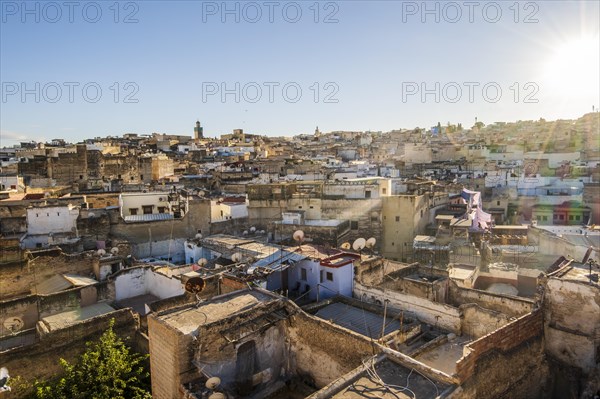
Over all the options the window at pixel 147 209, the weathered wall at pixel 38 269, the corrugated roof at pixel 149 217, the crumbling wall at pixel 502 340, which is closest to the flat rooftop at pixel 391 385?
the crumbling wall at pixel 502 340

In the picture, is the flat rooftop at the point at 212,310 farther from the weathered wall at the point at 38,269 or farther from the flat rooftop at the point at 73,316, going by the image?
the weathered wall at the point at 38,269

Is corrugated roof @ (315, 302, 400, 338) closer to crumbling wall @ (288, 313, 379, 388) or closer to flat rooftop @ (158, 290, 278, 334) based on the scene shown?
crumbling wall @ (288, 313, 379, 388)

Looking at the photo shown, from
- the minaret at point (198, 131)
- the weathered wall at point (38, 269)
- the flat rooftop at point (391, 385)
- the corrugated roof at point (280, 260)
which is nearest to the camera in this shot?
the flat rooftop at point (391, 385)

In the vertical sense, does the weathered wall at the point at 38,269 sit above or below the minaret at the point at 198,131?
below

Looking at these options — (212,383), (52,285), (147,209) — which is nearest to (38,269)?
(52,285)

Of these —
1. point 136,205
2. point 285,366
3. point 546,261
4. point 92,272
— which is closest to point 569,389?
point 285,366

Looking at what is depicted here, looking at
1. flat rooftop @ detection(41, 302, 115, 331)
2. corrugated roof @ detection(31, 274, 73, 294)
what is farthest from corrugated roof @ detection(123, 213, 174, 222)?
flat rooftop @ detection(41, 302, 115, 331)
